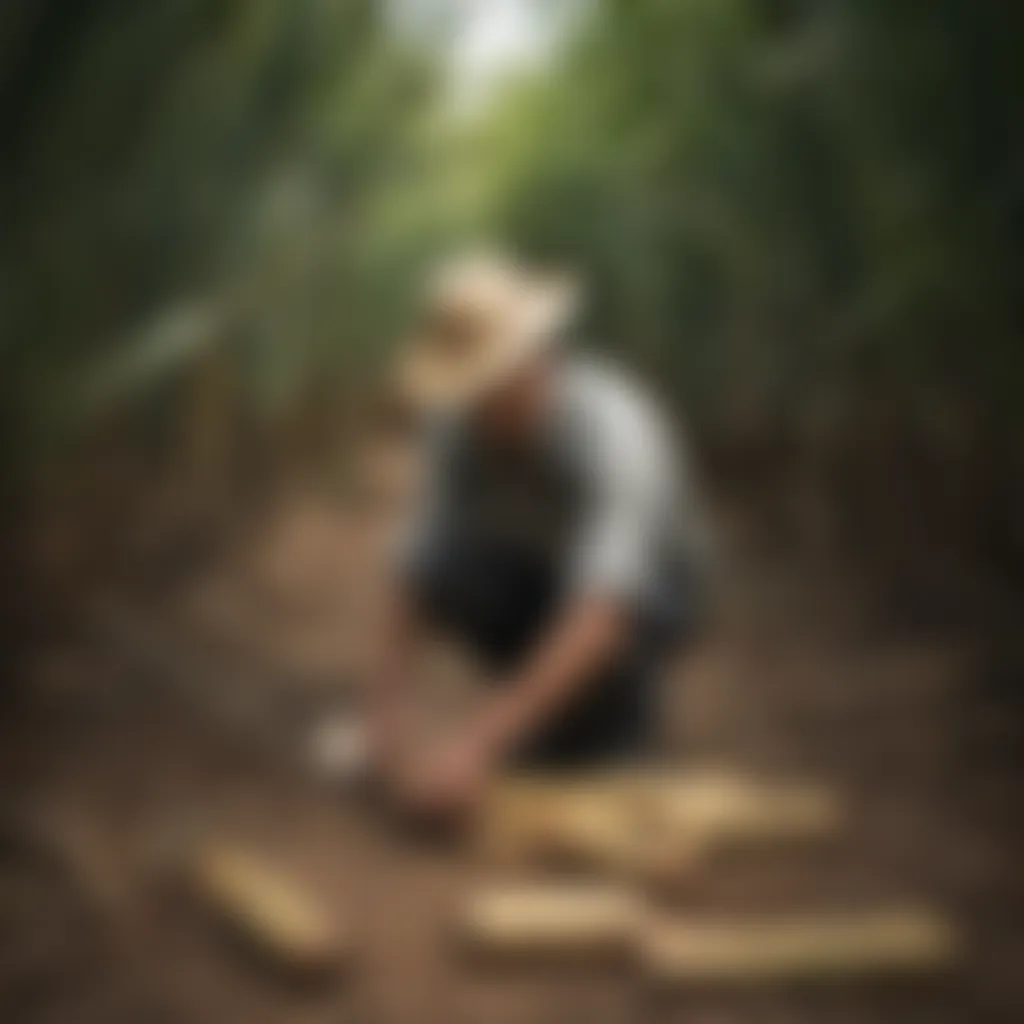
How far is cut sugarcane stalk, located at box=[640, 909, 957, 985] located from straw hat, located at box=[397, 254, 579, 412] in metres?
0.16

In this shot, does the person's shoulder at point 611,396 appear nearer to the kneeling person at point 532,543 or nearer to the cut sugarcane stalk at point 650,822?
the kneeling person at point 532,543

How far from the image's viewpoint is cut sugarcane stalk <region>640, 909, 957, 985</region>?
1.28 feet

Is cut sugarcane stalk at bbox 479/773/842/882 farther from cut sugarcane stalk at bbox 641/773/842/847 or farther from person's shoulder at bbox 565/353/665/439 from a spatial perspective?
person's shoulder at bbox 565/353/665/439

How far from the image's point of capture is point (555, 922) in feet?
1.45

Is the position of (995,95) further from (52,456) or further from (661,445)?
(52,456)

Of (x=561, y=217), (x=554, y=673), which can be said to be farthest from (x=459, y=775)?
(x=561, y=217)

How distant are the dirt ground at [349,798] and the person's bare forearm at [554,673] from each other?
37 mm

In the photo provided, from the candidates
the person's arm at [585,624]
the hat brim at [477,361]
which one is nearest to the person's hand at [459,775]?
the person's arm at [585,624]

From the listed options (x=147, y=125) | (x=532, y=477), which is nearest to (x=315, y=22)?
(x=147, y=125)

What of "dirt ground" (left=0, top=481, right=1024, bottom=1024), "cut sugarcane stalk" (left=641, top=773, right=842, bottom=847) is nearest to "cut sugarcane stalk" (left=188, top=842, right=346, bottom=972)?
"dirt ground" (left=0, top=481, right=1024, bottom=1024)

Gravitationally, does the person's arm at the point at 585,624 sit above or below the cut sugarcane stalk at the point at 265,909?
above

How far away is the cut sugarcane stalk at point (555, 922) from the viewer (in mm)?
436

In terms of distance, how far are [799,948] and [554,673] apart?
107 mm

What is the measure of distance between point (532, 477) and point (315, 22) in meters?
0.17
